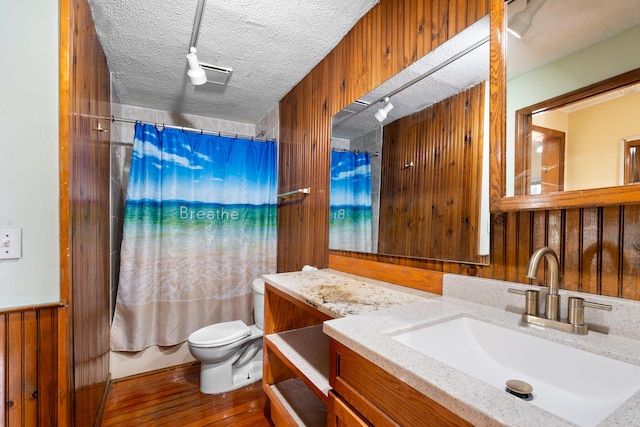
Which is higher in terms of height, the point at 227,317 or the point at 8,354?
the point at 8,354

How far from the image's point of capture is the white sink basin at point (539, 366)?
586mm

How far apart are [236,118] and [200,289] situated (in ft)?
5.70

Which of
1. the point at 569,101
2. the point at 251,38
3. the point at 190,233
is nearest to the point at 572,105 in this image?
the point at 569,101

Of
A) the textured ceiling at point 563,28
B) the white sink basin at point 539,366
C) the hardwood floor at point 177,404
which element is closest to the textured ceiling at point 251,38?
the textured ceiling at point 563,28

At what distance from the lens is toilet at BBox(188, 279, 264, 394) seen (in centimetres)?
197

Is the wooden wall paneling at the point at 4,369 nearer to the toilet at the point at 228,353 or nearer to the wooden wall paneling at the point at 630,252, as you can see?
the toilet at the point at 228,353

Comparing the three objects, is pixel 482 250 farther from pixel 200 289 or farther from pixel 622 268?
pixel 200 289

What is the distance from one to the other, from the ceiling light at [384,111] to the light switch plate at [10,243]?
1549mm

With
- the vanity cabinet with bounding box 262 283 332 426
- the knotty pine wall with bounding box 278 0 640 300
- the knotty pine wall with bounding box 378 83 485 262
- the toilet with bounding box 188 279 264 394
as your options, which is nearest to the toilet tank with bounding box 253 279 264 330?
the toilet with bounding box 188 279 264 394

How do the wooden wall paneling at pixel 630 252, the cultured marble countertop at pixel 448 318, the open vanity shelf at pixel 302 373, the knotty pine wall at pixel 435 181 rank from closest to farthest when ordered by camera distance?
the cultured marble countertop at pixel 448 318 → the wooden wall paneling at pixel 630 252 → the knotty pine wall at pixel 435 181 → the open vanity shelf at pixel 302 373

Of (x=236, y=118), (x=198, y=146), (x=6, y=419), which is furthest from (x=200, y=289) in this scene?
(x=236, y=118)

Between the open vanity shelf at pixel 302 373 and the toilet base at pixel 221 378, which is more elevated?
the open vanity shelf at pixel 302 373

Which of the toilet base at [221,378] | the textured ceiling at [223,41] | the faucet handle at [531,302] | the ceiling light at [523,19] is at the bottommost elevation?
the toilet base at [221,378]

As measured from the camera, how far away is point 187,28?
167 cm
